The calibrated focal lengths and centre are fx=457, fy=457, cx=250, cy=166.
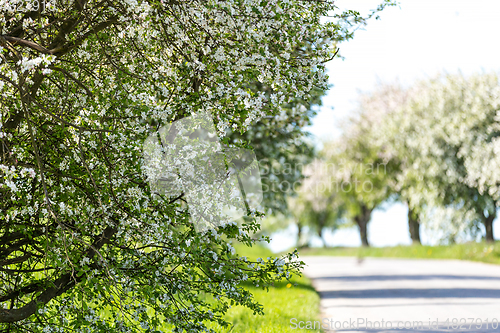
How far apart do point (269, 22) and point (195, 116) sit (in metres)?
1.33

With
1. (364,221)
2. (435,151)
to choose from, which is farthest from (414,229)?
(435,151)

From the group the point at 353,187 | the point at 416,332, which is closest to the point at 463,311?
the point at 416,332

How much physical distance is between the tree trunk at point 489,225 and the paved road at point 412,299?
231 inches

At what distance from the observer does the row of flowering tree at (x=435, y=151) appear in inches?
861

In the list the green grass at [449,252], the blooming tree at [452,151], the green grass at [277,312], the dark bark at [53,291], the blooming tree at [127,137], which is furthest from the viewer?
the blooming tree at [452,151]

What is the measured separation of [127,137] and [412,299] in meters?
9.43

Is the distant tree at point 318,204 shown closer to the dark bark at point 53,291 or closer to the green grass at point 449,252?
the green grass at point 449,252

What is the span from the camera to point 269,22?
5.07 m

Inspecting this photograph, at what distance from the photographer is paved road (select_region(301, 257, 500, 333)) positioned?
8695 millimetres

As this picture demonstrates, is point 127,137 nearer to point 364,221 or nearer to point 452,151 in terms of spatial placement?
point 452,151

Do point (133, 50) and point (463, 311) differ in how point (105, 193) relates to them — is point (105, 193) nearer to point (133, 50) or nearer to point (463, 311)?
point (133, 50)

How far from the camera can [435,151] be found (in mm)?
24500

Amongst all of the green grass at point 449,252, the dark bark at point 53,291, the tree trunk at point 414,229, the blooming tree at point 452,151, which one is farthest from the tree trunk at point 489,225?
the dark bark at point 53,291

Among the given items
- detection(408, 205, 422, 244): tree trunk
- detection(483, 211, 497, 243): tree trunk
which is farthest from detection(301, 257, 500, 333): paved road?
detection(408, 205, 422, 244): tree trunk
